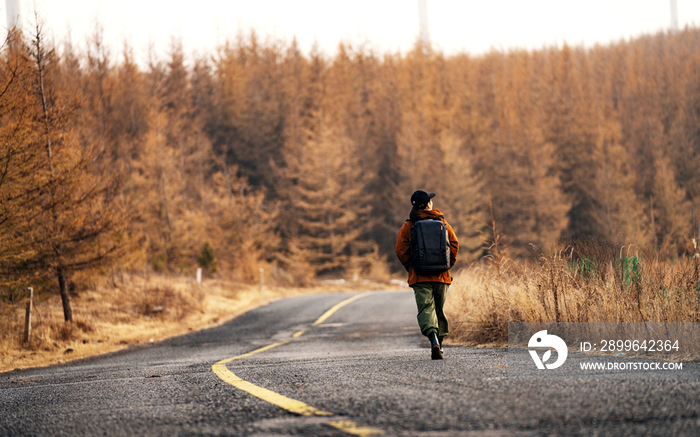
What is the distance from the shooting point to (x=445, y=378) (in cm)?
479

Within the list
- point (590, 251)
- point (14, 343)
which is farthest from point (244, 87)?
point (590, 251)

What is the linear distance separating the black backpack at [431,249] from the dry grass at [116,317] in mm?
8149

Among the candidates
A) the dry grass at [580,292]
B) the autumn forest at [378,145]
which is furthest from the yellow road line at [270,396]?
the autumn forest at [378,145]

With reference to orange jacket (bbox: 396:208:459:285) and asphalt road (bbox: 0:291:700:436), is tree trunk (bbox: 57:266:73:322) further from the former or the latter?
orange jacket (bbox: 396:208:459:285)

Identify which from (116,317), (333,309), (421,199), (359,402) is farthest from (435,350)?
(333,309)

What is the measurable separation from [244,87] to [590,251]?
203ft

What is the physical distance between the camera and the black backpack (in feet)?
21.9

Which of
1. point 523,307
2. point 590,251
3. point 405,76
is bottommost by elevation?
point 523,307

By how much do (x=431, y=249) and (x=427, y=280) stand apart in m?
0.38

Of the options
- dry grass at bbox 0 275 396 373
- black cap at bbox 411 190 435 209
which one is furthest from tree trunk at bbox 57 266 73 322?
black cap at bbox 411 190 435 209

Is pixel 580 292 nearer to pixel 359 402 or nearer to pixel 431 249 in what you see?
pixel 431 249

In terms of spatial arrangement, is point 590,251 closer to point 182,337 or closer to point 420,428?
point 420,428

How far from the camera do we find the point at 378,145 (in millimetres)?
61469

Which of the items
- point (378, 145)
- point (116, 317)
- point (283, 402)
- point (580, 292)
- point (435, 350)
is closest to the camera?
point (283, 402)
